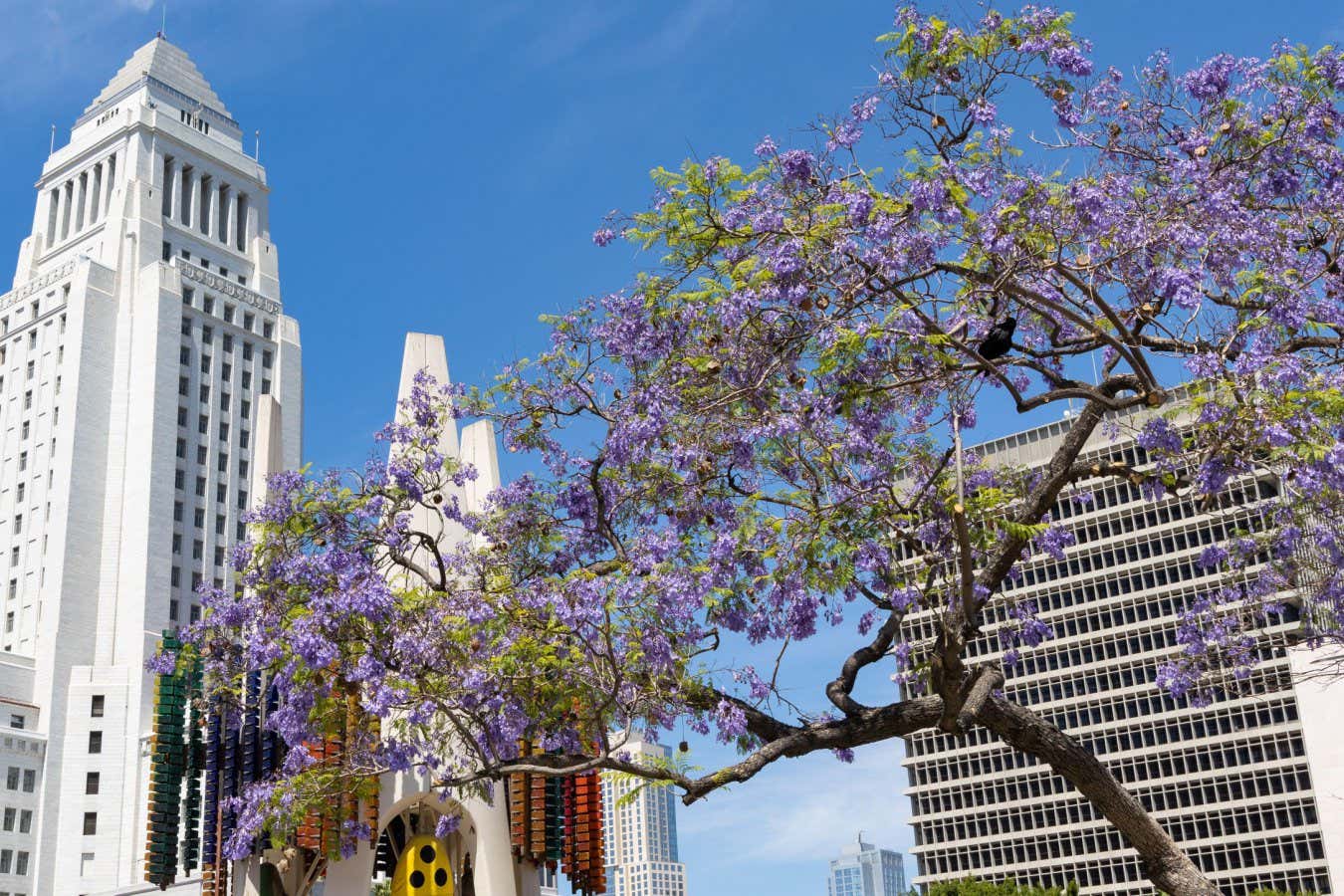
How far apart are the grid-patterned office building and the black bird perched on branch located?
89135 mm

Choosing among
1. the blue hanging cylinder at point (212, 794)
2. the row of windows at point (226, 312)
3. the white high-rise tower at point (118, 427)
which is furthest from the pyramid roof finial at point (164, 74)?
the blue hanging cylinder at point (212, 794)

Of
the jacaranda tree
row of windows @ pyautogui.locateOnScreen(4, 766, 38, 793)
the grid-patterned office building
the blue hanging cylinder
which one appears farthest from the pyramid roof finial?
the jacaranda tree

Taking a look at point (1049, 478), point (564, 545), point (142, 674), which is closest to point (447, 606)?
point (564, 545)

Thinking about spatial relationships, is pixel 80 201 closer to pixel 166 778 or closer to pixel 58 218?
pixel 58 218

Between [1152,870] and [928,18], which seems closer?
[1152,870]

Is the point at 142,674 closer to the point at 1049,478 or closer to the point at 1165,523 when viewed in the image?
the point at 1165,523

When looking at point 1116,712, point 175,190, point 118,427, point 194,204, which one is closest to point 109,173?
point 175,190

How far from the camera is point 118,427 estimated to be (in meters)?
104

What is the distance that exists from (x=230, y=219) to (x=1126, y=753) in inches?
3224

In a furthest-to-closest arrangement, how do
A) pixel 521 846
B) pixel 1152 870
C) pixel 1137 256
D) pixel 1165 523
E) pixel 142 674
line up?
1. pixel 1165 523
2. pixel 142 674
3. pixel 521 846
4. pixel 1137 256
5. pixel 1152 870

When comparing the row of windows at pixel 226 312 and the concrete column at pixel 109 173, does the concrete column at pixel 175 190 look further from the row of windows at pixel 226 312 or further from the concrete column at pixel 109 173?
the concrete column at pixel 109 173

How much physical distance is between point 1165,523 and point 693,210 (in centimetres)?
10780

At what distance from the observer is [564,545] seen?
58.1 feet

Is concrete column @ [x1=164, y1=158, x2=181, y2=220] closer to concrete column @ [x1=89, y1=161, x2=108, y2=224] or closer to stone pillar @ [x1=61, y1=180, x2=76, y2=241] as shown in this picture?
concrete column @ [x1=89, y1=161, x2=108, y2=224]
